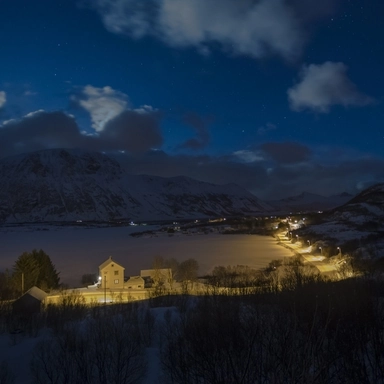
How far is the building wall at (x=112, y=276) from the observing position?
89.0 feet

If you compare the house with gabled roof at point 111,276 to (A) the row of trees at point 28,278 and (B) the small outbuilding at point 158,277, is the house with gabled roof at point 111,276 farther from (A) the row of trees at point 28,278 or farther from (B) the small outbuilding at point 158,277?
(A) the row of trees at point 28,278

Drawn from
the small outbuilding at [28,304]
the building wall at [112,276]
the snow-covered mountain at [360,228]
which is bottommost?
the small outbuilding at [28,304]

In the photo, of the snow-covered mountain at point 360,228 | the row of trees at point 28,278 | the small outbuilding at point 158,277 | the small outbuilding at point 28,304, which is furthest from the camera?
Result: the snow-covered mountain at point 360,228

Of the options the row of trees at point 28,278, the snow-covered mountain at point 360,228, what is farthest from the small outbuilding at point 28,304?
the snow-covered mountain at point 360,228

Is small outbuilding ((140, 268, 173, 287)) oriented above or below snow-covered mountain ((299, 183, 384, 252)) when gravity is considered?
below

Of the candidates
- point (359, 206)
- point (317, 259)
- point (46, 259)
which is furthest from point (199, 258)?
point (359, 206)

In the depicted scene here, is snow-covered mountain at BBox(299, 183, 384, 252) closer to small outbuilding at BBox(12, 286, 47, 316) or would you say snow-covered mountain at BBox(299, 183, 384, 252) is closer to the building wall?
the building wall

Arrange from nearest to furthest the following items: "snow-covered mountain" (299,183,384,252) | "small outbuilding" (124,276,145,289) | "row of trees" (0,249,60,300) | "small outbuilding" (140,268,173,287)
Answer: "row of trees" (0,249,60,300) < "small outbuilding" (124,276,145,289) < "small outbuilding" (140,268,173,287) < "snow-covered mountain" (299,183,384,252)

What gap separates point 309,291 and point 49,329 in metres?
9.95

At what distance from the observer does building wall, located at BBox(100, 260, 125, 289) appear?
2714 cm

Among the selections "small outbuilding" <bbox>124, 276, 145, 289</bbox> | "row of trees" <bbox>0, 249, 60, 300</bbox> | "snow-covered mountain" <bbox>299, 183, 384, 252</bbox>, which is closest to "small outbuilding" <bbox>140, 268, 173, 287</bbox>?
"small outbuilding" <bbox>124, 276, 145, 289</bbox>

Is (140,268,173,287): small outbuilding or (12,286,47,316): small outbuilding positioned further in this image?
(140,268,173,287): small outbuilding

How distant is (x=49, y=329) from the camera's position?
14.1 meters

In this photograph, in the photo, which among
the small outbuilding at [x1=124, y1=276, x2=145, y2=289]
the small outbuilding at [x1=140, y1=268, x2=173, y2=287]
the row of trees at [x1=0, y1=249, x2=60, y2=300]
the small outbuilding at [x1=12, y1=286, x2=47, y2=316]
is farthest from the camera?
the small outbuilding at [x1=140, y1=268, x2=173, y2=287]
